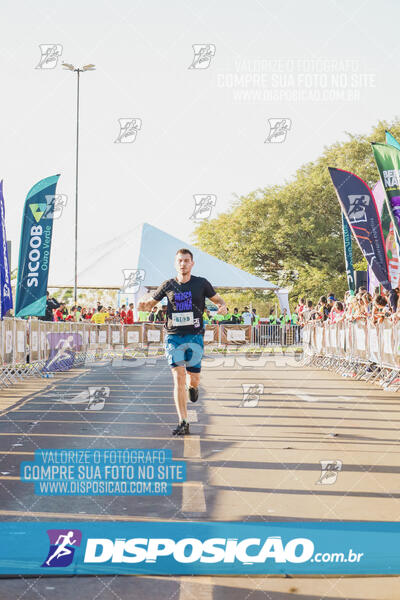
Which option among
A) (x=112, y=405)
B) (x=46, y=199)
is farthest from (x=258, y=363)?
(x=112, y=405)

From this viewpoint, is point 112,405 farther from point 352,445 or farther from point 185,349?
point 352,445

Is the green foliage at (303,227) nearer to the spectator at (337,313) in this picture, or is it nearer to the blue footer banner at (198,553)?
the spectator at (337,313)

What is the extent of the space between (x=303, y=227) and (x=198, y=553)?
174 feet

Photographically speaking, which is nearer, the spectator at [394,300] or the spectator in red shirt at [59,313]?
the spectator at [394,300]

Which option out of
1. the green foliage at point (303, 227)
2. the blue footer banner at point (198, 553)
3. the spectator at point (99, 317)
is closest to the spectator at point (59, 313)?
the spectator at point (99, 317)

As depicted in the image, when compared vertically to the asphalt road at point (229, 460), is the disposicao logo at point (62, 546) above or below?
above

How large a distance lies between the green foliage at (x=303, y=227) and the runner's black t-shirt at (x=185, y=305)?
Result: 47.0m

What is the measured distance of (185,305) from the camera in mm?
8820

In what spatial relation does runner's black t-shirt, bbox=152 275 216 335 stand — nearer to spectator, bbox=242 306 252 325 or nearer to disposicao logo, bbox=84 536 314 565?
disposicao logo, bbox=84 536 314 565

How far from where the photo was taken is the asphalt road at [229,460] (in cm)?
384

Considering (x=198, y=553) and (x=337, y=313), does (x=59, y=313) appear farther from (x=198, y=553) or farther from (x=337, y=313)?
(x=198, y=553)

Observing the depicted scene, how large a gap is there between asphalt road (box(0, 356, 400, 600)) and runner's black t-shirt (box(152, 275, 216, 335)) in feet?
3.93

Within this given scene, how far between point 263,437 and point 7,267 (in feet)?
38.3

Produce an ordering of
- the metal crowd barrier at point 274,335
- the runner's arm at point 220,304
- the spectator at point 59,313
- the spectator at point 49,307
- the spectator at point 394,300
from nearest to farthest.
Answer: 1. the runner's arm at point 220,304
2. the spectator at point 394,300
3. the spectator at point 49,307
4. the spectator at point 59,313
5. the metal crowd barrier at point 274,335
